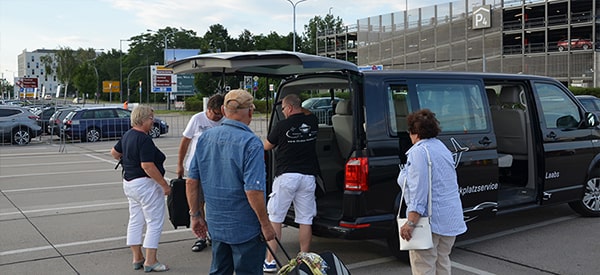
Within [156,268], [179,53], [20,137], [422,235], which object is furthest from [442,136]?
[179,53]

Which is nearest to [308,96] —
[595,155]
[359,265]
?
[359,265]

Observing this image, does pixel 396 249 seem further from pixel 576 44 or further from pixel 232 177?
pixel 576 44

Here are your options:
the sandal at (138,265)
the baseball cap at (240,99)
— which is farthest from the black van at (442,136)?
the sandal at (138,265)

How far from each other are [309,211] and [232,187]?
1975 millimetres

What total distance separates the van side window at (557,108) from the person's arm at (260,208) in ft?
16.2

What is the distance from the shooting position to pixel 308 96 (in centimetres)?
699

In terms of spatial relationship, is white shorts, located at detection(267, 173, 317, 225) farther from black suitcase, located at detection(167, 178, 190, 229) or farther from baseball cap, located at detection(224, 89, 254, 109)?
baseball cap, located at detection(224, 89, 254, 109)

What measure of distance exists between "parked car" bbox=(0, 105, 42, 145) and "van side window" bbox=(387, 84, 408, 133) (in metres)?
21.6

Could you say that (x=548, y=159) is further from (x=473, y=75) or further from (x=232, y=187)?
(x=232, y=187)

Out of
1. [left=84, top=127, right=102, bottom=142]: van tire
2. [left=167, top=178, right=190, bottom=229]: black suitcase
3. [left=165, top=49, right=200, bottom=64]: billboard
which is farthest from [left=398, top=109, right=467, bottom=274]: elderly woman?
[left=165, top=49, right=200, bottom=64]: billboard

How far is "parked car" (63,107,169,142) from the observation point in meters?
23.9

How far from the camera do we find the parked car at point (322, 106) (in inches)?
263

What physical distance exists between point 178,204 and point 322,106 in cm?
228

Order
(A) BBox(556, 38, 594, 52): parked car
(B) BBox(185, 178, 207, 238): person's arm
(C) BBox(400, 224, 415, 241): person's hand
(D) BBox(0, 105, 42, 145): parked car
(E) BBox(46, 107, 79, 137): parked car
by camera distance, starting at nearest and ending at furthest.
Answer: (B) BBox(185, 178, 207, 238): person's arm < (C) BBox(400, 224, 415, 241): person's hand < (D) BBox(0, 105, 42, 145): parked car < (E) BBox(46, 107, 79, 137): parked car < (A) BBox(556, 38, 594, 52): parked car
